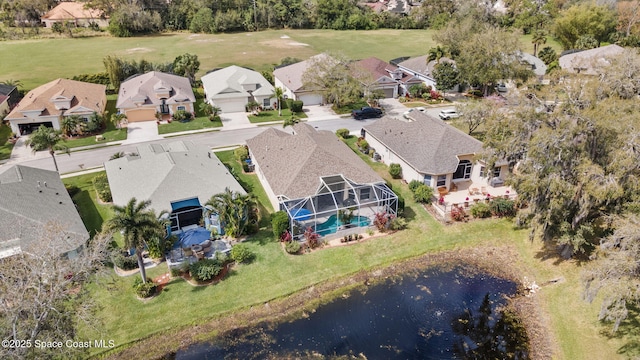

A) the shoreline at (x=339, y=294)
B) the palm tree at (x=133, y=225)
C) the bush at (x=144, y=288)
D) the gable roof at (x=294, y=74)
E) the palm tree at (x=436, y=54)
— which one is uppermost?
the palm tree at (x=436, y=54)

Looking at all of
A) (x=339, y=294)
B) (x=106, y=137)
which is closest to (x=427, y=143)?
(x=339, y=294)

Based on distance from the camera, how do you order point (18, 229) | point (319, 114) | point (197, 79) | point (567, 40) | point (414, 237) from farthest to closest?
point (567, 40) → point (197, 79) → point (319, 114) → point (414, 237) → point (18, 229)

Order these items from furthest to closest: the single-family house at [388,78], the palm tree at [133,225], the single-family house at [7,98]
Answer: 1. the single-family house at [388,78]
2. the single-family house at [7,98]
3. the palm tree at [133,225]

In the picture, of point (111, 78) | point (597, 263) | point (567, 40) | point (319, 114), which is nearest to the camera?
point (597, 263)

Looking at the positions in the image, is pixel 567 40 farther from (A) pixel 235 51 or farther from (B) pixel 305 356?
(B) pixel 305 356

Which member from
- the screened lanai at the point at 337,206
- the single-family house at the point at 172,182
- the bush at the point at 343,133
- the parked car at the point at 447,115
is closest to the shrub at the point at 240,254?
the single-family house at the point at 172,182

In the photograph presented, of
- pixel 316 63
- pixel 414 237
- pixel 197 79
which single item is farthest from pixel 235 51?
pixel 414 237

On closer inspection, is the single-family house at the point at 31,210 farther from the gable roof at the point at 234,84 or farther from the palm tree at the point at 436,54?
the palm tree at the point at 436,54
